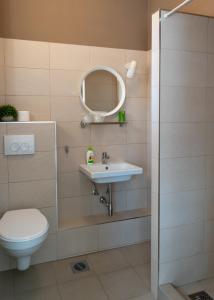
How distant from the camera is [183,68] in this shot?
188 centimetres

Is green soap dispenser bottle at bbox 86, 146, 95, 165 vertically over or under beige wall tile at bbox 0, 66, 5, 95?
under

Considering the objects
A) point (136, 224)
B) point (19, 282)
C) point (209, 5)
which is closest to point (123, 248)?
point (136, 224)

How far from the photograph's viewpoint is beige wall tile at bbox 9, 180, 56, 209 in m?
2.31

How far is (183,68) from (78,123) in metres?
1.22

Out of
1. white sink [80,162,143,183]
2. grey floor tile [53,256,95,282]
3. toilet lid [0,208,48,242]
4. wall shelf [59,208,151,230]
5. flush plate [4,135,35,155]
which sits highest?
flush plate [4,135,35,155]

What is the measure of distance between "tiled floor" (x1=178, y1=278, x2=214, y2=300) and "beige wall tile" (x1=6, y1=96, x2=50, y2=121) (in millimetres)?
1869

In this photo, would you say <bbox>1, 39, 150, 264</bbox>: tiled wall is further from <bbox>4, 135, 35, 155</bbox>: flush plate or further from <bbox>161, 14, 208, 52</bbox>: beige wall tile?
<bbox>161, 14, 208, 52</bbox>: beige wall tile

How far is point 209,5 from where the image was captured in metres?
2.09

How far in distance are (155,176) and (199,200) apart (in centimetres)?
43

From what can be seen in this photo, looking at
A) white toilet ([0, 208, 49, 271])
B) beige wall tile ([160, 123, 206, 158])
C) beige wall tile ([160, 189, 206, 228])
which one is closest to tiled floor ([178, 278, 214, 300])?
beige wall tile ([160, 189, 206, 228])

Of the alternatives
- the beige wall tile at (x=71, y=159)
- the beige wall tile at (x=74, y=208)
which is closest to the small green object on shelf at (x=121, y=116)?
the beige wall tile at (x=71, y=159)

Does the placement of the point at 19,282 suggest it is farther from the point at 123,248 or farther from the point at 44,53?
the point at 44,53

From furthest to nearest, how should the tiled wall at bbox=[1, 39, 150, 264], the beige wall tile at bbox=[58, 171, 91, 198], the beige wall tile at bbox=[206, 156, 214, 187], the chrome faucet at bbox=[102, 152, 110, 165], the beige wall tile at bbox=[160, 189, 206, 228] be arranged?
the chrome faucet at bbox=[102, 152, 110, 165]
the beige wall tile at bbox=[58, 171, 91, 198]
the tiled wall at bbox=[1, 39, 150, 264]
the beige wall tile at bbox=[206, 156, 214, 187]
the beige wall tile at bbox=[160, 189, 206, 228]

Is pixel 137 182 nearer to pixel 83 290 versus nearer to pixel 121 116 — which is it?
pixel 121 116
